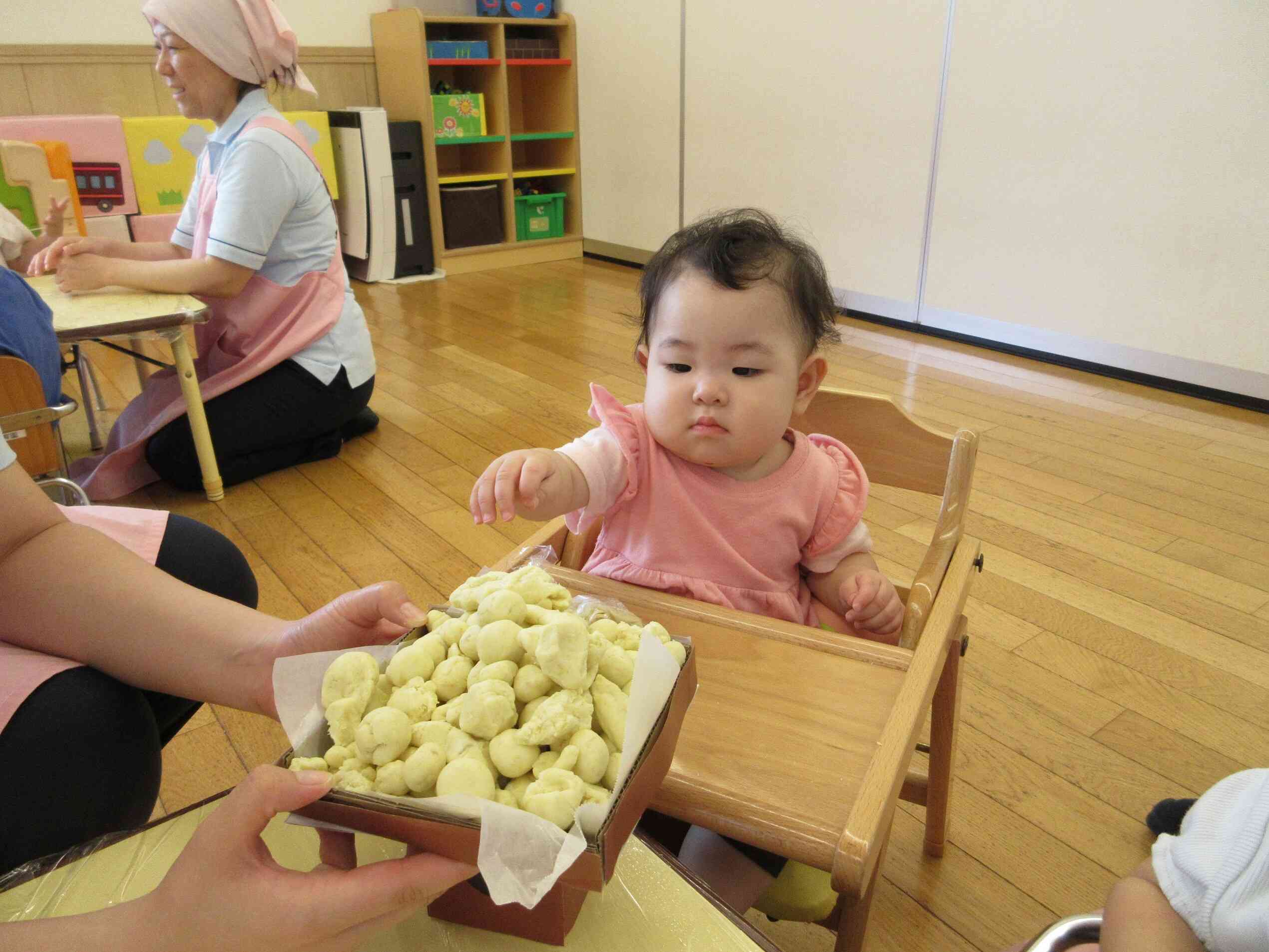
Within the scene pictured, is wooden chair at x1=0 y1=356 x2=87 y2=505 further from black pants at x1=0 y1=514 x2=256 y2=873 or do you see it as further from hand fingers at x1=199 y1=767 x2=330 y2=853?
hand fingers at x1=199 y1=767 x2=330 y2=853

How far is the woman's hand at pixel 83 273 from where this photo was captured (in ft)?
6.48

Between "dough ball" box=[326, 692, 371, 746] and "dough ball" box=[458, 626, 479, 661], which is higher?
"dough ball" box=[458, 626, 479, 661]

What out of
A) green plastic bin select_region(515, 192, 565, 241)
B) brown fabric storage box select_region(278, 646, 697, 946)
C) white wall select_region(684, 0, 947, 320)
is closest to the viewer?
brown fabric storage box select_region(278, 646, 697, 946)

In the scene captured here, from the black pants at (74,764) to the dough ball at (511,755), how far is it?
0.45m

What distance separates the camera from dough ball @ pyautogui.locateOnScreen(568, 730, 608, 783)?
45cm

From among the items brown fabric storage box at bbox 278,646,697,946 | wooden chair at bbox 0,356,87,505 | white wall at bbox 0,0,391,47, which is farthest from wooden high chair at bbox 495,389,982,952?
white wall at bbox 0,0,391,47

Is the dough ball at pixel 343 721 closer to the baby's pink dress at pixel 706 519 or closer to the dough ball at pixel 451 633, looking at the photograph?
the dough ball at pixel 451 633

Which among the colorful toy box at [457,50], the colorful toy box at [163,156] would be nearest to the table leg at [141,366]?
the colorful toy box at [163,156]

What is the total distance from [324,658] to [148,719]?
401 millimetres

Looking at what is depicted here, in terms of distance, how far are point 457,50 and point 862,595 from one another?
4501 mm

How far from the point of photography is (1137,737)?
141 centimetres

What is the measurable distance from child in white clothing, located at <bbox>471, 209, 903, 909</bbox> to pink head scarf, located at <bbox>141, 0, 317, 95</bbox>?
1591 millimetres

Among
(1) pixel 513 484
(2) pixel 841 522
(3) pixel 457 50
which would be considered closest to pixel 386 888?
(1) pixel 513 484

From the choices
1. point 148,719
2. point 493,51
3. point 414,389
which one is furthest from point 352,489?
point 493,51
